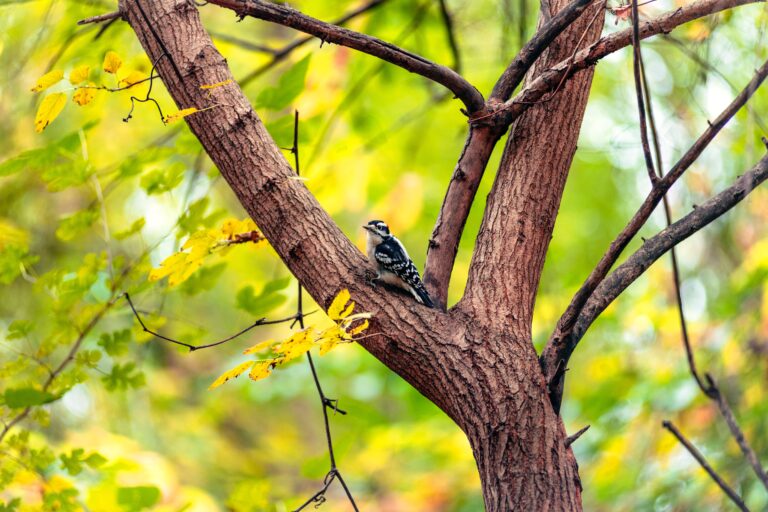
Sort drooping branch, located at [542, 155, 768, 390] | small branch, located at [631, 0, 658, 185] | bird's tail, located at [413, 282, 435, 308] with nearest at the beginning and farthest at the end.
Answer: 1. small branch, located at [631, 0, 658, 185]
2. drooping branch, located at [542, 155, 768, 390]
3. bird's tail, located at [413, 282, 435, 308]

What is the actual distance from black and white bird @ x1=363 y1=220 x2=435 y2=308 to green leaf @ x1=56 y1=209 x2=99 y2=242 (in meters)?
1.22

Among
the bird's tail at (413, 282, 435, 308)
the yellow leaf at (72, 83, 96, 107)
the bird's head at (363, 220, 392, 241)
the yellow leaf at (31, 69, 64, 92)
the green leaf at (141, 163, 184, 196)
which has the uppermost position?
the bird's head at (363, 220, 392, 241)

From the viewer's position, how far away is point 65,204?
7805mm

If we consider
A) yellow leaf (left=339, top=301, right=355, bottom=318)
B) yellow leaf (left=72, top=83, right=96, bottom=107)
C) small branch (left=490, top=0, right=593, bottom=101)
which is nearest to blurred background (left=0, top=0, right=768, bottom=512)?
yellow leaf (left=72, top=83, right=96, bottom=107)

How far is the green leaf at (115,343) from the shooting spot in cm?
287

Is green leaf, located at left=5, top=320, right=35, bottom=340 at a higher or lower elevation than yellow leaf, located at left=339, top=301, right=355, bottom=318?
higher

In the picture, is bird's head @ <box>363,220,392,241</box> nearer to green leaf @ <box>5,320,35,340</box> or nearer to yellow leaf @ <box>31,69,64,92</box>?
green leaf @ <box>5,320,35,340</box>

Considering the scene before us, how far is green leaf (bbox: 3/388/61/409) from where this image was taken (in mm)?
2570

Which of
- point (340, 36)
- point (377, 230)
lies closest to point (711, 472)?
point (340, 36)

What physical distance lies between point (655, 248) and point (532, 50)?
2.72 ft

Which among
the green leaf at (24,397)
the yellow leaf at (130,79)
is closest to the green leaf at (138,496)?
the green leaf at (24,397)

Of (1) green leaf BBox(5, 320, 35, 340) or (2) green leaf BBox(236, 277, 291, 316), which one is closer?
(1) green leaf BBox(5, 320, 35, 340)

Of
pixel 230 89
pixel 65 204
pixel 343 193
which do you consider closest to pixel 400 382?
pixel 343 193

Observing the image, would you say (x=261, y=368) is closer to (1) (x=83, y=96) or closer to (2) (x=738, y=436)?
(1) (x=83, y=96)
